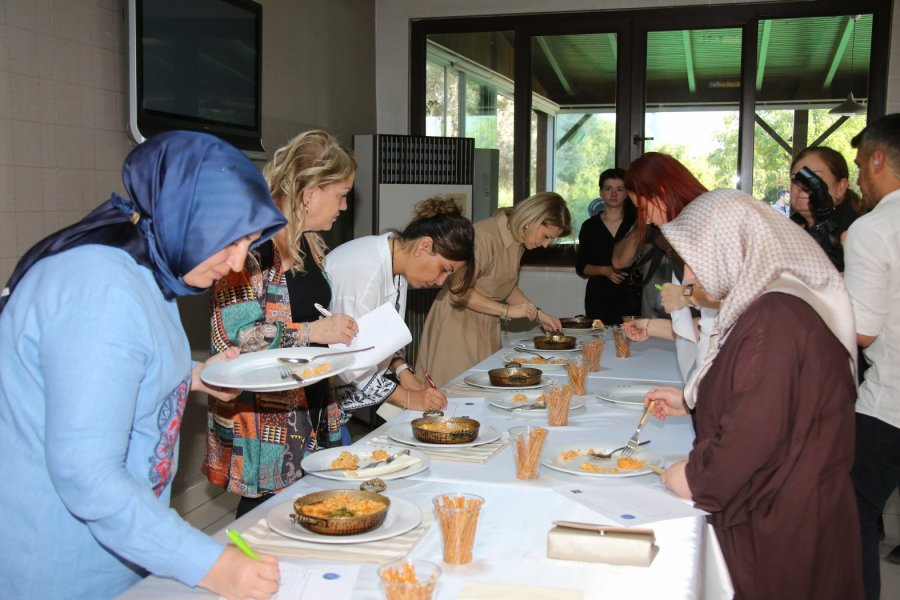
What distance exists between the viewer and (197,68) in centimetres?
376

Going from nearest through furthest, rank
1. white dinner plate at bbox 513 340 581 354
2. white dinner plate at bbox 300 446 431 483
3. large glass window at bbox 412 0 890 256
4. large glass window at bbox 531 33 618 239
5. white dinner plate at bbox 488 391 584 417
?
white dinner plate at bbox 300 446 431 483
white dinner plate at bbox 488 391 584 417
white dinner plate at bbox 513 340 581 354
large glass window at bbox 412 0 890 256
large glass window at bbox 531 33 618 239

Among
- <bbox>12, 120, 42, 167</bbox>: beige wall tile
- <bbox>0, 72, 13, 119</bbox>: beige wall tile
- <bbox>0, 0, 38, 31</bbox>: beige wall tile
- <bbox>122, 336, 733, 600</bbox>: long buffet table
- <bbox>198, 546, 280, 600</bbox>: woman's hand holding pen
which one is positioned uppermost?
<bbox>0, 0, 38, 31</bbox>: beige wall tile

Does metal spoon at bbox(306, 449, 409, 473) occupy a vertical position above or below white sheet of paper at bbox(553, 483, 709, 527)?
above

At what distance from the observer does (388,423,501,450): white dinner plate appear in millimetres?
2014

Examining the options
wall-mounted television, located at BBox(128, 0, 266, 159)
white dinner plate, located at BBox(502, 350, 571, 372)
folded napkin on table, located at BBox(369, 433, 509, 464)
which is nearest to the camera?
folded napkin on table, located at BBox(369, 433, 509, 464)

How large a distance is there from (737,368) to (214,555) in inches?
39.6

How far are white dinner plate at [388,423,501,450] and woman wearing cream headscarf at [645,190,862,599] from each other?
0.48m

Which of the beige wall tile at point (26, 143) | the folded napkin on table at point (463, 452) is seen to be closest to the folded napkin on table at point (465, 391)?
the folded napkin on table at point (463, 452)

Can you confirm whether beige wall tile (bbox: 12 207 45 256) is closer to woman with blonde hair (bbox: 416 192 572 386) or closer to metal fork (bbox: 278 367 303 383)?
metal fork (bbox: 278 367 303 383)

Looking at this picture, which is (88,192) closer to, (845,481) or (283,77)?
(283,77)

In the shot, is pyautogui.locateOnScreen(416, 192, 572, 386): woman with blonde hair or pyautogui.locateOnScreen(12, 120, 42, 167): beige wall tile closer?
pyautogui.locateOnScreen(12, 120, 42, 167): beige wall tile

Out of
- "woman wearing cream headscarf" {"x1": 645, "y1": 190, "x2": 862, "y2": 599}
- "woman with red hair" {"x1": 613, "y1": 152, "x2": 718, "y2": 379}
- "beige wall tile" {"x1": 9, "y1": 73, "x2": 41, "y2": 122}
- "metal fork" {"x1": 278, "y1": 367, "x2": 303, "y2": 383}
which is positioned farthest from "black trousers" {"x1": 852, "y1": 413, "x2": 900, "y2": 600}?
"beige wall tile" {"x1": 9, "y1": 73, "x2": 41, "y2": 122}

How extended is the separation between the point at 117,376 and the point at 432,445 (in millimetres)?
1005

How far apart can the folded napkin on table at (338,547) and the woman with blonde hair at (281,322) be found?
2.48ft
